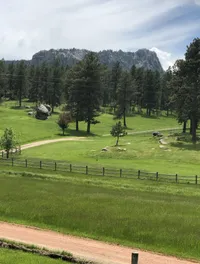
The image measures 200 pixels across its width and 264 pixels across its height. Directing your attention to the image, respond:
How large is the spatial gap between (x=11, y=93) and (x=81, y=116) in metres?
79.8

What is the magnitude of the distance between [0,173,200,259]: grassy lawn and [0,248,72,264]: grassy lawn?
14.2 ft

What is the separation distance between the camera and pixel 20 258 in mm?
13820

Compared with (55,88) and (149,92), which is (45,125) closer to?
(55,88)

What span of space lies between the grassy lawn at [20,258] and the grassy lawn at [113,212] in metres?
4.34

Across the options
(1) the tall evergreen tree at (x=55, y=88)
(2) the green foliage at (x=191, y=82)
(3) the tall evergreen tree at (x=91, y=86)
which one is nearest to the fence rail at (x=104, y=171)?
(2) the green foliage at (x=191, y=82)

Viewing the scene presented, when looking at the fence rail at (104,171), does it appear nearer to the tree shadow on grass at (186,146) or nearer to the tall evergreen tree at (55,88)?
the tree shadow on grass at (186,146)

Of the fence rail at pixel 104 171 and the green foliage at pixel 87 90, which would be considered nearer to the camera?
the fence rail at pixel 104 171

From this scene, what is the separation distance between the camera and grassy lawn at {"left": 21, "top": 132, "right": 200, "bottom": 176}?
45000mm

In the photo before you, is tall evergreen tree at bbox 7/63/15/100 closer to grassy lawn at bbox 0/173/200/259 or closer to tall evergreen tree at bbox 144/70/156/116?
tall evergreen tree at bbox 144/70/156/116

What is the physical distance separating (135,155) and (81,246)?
36.6 metres

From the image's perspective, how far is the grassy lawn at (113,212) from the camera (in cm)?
1753

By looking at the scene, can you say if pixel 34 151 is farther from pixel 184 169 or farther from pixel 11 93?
pixel 11 93

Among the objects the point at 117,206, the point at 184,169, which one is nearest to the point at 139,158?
the point at 184,169

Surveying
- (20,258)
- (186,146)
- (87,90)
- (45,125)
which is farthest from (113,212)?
(45,125)
